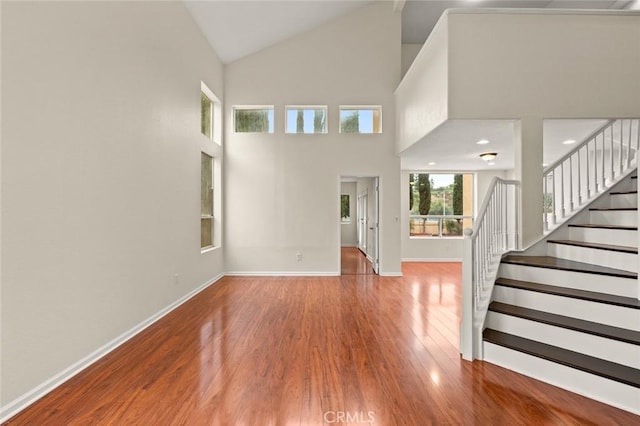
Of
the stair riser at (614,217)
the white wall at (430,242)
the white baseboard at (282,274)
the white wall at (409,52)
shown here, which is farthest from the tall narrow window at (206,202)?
the stair riser at (614,217)

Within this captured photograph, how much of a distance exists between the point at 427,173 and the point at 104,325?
7584 millimetres

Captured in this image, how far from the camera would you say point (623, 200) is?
3498 mm

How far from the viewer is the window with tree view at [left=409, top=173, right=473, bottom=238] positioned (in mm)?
8188

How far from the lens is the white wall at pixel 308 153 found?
6.20 metres

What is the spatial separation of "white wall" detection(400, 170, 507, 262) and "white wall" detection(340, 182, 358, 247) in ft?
11.7

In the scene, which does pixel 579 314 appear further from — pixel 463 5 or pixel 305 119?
pixel 463 5

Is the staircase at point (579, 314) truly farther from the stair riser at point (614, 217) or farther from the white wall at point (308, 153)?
the white wall at point (308, 153)

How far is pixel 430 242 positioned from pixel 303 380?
6554 millimetres

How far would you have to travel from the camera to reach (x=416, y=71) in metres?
4.79

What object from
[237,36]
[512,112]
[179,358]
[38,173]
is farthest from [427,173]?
[38,173]

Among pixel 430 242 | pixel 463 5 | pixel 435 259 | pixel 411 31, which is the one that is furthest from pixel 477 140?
pixel 435 259

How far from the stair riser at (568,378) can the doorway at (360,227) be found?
12.7 feet

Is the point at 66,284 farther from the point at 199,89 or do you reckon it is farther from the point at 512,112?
the point at 512,112

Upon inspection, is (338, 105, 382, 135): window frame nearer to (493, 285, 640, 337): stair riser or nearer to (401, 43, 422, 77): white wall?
(401, 43, 422, 77): white wall
